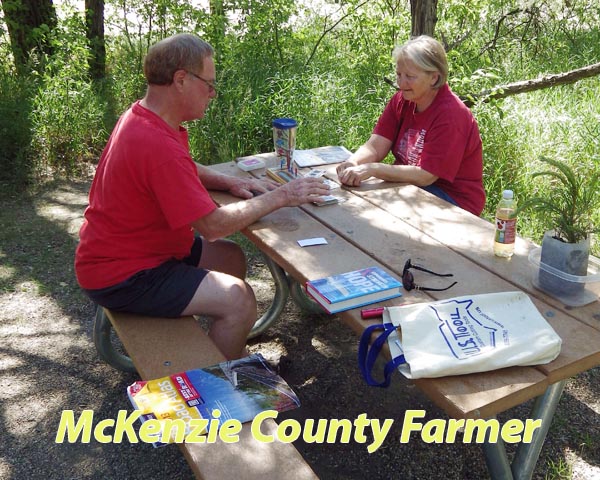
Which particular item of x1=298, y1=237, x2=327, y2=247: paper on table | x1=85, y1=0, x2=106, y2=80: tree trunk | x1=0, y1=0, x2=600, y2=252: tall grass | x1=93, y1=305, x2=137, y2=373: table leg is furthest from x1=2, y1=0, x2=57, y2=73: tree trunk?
x1=298, y1=237, x2=327, y2=247: paper on table

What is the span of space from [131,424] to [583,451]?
5.83ft

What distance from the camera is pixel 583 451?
2.56m

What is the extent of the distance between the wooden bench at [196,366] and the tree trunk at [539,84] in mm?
2891

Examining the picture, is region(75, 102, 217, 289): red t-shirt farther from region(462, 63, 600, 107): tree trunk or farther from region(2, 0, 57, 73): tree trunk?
region(2, 0, 57, 73): tree trunk

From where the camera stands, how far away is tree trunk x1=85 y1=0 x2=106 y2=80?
651 centimetres

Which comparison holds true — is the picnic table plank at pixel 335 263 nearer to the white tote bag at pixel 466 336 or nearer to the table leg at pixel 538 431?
the white tote bag at pixel 466 336

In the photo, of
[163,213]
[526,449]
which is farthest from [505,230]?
[163,213]

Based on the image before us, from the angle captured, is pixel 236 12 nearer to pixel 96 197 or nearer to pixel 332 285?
pixel 96 197

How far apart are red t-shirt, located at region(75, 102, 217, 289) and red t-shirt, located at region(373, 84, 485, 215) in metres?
1.11

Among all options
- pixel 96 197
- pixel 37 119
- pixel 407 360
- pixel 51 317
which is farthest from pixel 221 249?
pixel 37 119

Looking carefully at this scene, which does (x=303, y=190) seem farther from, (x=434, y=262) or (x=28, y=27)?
(x=28, y=27)

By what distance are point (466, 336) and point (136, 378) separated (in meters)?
1.87

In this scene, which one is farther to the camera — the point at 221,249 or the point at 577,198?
the point at 221,249

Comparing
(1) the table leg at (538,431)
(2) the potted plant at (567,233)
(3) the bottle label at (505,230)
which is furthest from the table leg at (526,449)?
(3) the bottle label at (505,230)
